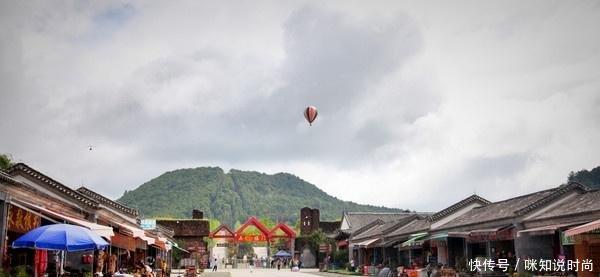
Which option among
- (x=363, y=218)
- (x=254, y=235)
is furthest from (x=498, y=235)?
(x=254, y=235)

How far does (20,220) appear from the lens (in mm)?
16703

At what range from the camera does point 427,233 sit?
35.8m

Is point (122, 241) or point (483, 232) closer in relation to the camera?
point (122, 241)

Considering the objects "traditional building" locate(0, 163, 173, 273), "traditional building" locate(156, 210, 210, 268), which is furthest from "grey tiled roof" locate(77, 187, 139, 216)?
"traditional building" locate(156, 210, 210, 268)

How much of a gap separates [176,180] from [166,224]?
334 ft

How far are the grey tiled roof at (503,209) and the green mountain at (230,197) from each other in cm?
10924

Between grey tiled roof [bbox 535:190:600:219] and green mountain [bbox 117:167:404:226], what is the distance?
382ft

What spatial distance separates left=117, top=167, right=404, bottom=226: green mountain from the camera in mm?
150062

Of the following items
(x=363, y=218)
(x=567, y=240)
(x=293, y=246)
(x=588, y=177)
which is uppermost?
(x=588, y=177)

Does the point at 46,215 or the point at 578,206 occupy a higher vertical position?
the point at 578,206

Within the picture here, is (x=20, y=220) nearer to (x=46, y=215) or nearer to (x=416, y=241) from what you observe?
(x=46, y=215)

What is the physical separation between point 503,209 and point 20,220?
72.8 feet

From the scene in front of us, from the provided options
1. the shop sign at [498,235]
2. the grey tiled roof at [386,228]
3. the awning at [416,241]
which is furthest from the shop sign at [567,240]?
the grey tiled roof at [386,228]

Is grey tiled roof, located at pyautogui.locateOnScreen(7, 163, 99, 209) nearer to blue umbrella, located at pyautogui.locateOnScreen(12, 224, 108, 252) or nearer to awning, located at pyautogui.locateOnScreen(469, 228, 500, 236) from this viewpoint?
blue umbrella, located at pyautogui.locateOnScreen(12, 224, 108, 252)
